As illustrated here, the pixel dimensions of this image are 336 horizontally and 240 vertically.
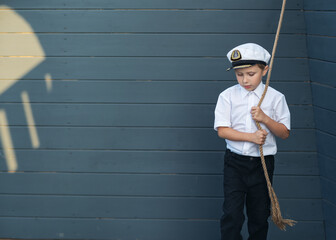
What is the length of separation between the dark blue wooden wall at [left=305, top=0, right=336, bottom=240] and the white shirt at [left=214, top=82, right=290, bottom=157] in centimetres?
40

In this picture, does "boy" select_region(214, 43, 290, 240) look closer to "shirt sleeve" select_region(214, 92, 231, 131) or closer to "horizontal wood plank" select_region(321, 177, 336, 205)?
"shirt sleeve" select_region(214, 92, 231, 131)

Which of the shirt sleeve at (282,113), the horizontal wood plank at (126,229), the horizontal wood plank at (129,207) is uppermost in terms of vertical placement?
the shirt sleeve at (282,113)

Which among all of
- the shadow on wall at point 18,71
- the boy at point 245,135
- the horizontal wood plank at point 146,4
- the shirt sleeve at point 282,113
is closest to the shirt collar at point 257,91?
the boy at point 245,135

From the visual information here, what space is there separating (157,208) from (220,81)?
0.94 metres

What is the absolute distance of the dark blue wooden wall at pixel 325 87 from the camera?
2.73 m

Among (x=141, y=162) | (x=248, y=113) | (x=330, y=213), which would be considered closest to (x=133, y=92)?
(x=141, y=162)

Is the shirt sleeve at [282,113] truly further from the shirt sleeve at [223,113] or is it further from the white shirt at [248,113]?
the shirt sleeve at [223,113]

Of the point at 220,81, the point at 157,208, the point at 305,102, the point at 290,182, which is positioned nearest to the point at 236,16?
the point at 220,81

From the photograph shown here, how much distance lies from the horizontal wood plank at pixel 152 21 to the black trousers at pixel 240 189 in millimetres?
874

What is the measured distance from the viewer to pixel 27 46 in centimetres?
308

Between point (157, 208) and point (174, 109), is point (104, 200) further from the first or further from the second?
point (174, 109)

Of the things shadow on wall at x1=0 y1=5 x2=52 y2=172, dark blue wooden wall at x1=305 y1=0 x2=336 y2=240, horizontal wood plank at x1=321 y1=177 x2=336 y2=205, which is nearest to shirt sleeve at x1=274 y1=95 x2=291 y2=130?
dark blue wooden wall at x1=305 y1=0 x2=336 y2=240

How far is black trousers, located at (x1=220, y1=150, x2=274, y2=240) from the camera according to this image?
8.42 ft

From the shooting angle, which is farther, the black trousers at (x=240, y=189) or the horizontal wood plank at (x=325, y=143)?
the horizontal wood plank at (x=325, y=143)
